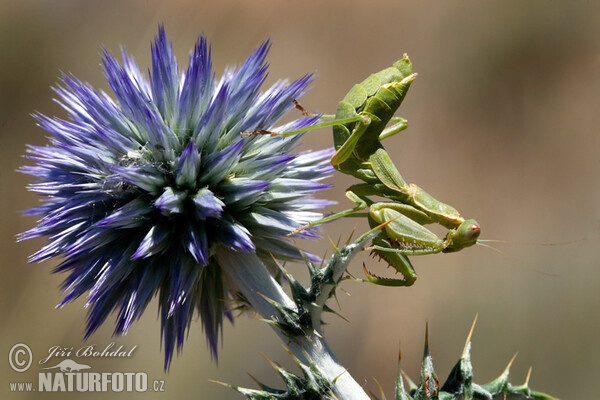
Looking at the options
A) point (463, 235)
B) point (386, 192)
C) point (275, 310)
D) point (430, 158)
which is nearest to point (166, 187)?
Result: point (275, 310)

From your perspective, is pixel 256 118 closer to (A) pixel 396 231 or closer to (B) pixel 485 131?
(A) pixel 396 231

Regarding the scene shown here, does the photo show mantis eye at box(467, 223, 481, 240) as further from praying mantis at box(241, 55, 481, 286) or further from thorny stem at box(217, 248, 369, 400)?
thorny stem at box(217, 248, 369, 400)

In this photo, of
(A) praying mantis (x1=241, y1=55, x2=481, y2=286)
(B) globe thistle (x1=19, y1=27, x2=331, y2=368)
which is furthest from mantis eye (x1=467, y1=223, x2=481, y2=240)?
(B) globe thistle (x1=19, y1=27, x2=331, y2=368)

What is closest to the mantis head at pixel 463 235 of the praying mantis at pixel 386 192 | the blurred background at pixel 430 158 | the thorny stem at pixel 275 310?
the praying mantis at pixel 386 192

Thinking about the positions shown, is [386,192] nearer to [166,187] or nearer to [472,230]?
[472,230]

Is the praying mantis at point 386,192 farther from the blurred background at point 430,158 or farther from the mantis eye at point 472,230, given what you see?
the blurred background at point 430,158
